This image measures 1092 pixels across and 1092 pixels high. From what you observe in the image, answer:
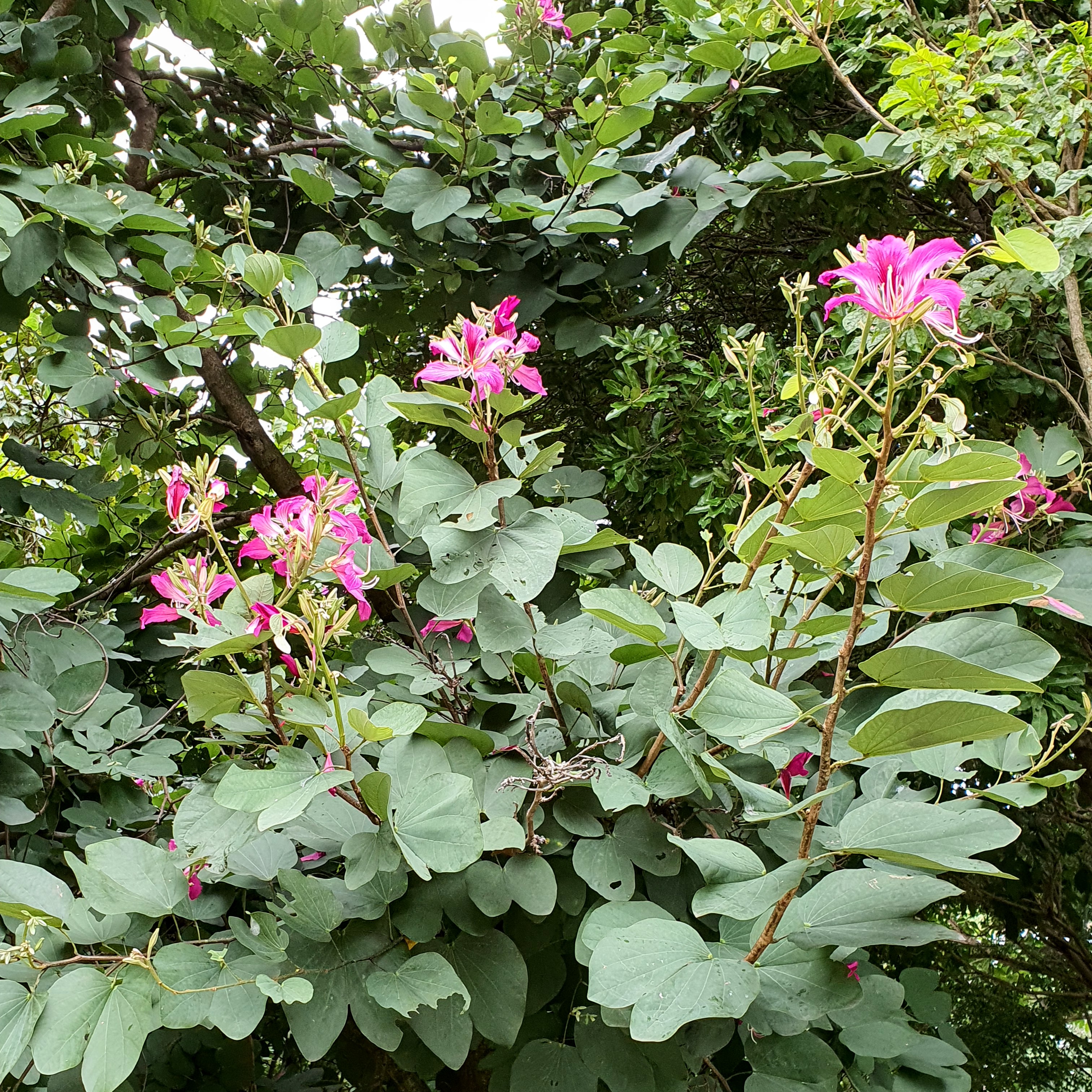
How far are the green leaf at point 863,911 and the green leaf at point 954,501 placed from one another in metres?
0.26

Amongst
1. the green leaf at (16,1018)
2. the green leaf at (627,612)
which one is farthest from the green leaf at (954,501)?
the green leaf at (16,1018)

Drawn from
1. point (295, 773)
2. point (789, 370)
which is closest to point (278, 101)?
point (789, 370)

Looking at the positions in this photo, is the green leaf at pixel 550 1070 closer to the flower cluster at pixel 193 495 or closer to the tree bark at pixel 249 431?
the flower cluster at pixel 193 495

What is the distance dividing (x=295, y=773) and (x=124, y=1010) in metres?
0.22

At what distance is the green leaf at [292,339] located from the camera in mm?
786

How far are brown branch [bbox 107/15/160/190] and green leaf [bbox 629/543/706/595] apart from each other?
4.40 ft

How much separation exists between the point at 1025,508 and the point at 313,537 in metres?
0.87

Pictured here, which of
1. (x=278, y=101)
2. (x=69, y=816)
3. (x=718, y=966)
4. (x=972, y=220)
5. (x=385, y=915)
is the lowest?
(x=69, y=816)

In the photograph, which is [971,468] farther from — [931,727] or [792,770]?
[792,770]

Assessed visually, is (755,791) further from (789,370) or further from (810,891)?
(789,370)

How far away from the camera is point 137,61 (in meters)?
1.81

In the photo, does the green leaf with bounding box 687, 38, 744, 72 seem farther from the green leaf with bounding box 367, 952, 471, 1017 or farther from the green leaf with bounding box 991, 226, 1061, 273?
the green leaf with bounding box 367, 952, 471, 1017

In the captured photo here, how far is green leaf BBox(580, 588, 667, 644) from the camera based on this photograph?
2.43 ft

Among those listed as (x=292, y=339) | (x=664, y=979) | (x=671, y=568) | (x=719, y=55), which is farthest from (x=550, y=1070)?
(x=719, y=55)
